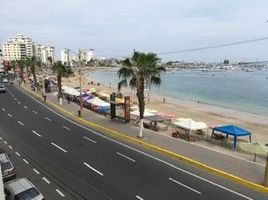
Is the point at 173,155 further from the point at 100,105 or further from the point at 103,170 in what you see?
the point at 100,105

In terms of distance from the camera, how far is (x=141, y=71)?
33406mm

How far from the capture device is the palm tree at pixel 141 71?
109 ft

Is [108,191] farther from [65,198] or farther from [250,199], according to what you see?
[250,199]

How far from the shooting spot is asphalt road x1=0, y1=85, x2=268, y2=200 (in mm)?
→ 19469

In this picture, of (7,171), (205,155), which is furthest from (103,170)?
(205,155)

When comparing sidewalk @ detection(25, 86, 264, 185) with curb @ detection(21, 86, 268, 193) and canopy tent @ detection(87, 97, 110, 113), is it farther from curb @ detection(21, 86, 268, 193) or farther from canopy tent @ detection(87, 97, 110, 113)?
canopy tent @ detection(87, 97, 110, 113)

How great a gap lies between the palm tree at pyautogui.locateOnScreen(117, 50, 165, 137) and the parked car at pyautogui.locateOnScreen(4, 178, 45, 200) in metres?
16.6

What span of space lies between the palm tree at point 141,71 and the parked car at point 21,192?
54.3 ft

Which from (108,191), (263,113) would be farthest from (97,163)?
(263,113)

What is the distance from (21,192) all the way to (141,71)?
61.6 ft

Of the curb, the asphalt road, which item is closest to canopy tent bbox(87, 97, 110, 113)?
the curb

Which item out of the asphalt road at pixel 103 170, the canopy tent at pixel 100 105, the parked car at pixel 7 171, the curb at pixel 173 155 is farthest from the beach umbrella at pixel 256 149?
the canopy tent at pixel 100 105

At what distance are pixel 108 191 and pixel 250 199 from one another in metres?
7.44

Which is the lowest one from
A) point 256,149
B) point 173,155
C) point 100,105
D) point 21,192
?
point 100,105
